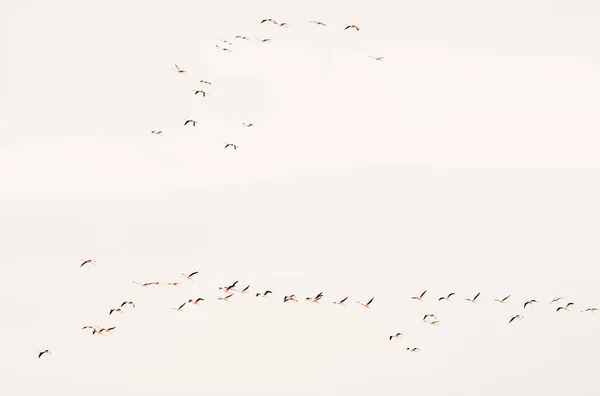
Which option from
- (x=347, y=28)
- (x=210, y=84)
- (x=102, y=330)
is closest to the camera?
(x=347, y=28)

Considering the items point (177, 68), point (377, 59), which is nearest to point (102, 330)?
point (177, 68)

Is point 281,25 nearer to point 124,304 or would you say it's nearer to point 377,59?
point 377,59

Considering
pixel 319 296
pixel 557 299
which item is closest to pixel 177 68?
pixel 319 296

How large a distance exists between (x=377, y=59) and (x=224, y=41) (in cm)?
2029

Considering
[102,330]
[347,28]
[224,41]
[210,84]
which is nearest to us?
[224,41]

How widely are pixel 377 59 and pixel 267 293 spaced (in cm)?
4073

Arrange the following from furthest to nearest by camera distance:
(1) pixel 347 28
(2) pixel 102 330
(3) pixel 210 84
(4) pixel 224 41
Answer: (2) pixel 102 330 → (3) pixel 210 84 → (1) pixel 347 28 → (4) pixel 224 41

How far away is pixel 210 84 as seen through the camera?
162 metres

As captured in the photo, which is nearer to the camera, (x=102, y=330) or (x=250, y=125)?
(x=250, y=125)

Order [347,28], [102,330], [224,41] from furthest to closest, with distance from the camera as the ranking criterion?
1. [102,330]
2. [347,28]
3. [224,41]

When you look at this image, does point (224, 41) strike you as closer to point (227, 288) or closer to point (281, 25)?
point (281, 25)

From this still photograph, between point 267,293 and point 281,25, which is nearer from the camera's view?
point 281,25

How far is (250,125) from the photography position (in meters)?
160

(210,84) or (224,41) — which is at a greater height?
(210,84)
